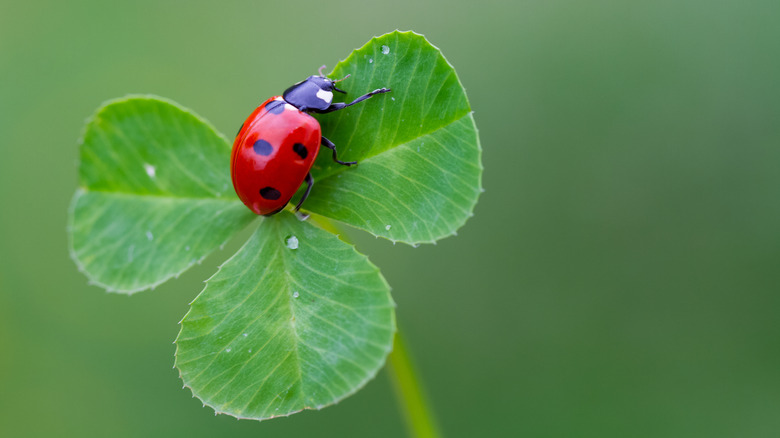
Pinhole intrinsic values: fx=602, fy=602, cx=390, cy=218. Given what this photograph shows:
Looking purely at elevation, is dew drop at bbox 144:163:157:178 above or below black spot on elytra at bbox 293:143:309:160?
above

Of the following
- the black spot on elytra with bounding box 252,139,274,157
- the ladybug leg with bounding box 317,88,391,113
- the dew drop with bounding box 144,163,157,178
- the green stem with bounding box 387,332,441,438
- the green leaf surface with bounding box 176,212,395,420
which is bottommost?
the green stem with bounding box 387,332,441,438

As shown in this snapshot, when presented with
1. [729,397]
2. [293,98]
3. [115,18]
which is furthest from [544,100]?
[115,18]

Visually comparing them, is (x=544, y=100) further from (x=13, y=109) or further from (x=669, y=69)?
(x=13, y=109)

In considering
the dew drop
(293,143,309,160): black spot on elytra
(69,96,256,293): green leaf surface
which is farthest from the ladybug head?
the dew drop

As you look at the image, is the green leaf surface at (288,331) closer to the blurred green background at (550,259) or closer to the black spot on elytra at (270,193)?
the black spot on elytra at (270,193)

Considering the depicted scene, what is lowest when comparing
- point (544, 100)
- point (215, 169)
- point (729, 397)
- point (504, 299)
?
point (729, 397)

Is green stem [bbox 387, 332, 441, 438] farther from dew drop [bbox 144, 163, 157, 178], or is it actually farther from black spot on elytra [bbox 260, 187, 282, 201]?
dew drop [bbox 144, 163, 157, 178]
